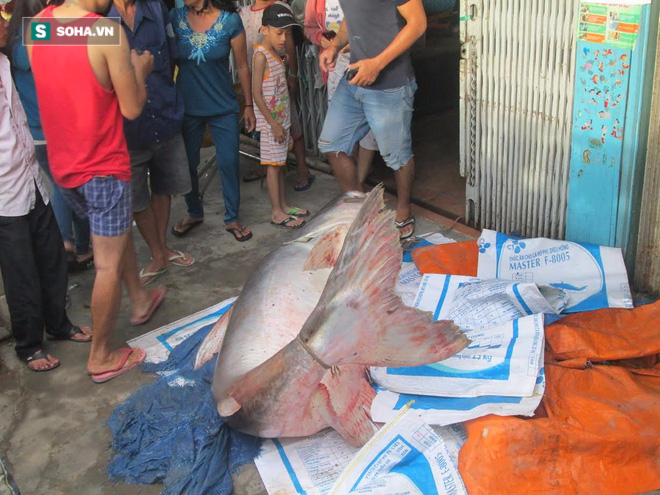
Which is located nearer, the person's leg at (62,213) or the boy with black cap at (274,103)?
the person's leg at (62,213)

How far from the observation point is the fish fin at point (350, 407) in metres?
2.55

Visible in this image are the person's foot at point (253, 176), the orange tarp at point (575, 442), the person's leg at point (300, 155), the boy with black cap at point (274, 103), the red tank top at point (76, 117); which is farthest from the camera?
the person's foot at point (253, 176)

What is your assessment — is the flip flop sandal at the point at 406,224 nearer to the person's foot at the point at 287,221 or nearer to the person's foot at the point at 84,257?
the person's foot at the point at 287,221

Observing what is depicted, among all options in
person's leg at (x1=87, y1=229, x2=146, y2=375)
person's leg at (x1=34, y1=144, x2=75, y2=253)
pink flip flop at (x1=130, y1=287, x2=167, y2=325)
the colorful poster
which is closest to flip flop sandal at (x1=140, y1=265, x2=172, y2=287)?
pink flip flop at (x1=130, y1=287, x2=167, y2=325)

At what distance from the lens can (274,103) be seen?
15.3 ft

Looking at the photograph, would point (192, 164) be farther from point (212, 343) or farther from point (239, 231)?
point (212, 343)

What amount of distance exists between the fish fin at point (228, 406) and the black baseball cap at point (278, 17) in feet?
8.90

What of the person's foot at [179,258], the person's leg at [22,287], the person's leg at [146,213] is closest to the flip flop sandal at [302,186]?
the person's foot at [179,258]

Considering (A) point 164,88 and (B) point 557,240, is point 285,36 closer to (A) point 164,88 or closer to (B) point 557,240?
(A) point 164,88

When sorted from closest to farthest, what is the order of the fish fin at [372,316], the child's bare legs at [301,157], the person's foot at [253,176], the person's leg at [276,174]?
the fish fin at [372,316] < the person's leg at [276,174] < the child's bare legs at [301,157] < the person's foot at [253,176]

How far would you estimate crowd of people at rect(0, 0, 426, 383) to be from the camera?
10.0ft

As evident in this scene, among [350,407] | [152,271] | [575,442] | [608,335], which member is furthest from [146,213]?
[575,442]

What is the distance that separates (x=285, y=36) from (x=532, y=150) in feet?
6.02

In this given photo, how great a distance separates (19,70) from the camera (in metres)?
3.73
